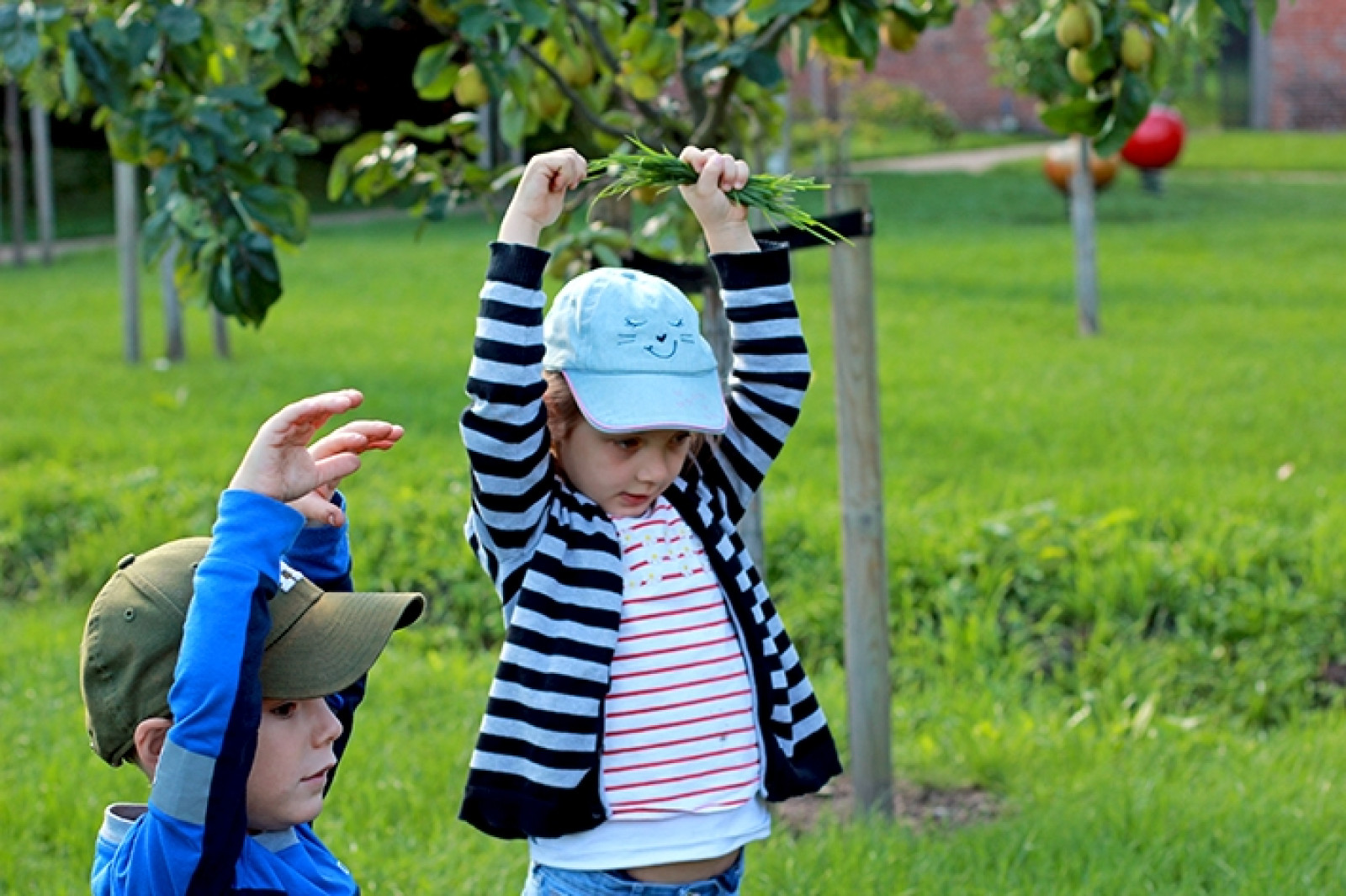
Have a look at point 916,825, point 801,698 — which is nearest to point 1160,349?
point 916,825

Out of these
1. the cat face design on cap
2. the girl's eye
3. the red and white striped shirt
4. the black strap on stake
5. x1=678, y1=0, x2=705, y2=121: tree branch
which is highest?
x1=678, y1=0, x2=705, y2=121: tree branch

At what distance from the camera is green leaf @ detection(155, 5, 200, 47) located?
289 centimetres

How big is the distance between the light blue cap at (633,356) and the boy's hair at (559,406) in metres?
0.02

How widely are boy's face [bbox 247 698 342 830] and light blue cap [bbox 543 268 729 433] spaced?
0.50 meters

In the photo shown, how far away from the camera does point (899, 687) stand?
4461mm

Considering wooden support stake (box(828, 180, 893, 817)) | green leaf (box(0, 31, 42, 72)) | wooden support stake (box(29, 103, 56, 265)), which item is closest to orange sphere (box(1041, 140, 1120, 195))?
wooden support stake (box(29, 103, 56, 265))

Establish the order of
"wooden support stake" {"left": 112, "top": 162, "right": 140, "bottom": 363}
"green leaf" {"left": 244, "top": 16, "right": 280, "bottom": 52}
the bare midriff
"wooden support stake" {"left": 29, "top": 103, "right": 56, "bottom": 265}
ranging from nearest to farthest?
the bare midriff
"green leaf" {"left": 244, "top": 16, "right": 280, "bottom": 52}
"wooden support stake" {"left": 112, "top": 162, "right": 140, "bottom": 363}
"wooden support stake" {"left": 29, "top": 103, "right": 56, "bottom": 265}

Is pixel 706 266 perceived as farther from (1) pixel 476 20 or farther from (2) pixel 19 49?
(2) pixel 19 49

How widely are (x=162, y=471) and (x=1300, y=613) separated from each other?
3909 millimetres

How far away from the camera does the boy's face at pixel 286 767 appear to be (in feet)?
5.83

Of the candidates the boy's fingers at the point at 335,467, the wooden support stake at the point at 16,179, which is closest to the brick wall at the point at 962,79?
the wooden support stake at the point at 16,179

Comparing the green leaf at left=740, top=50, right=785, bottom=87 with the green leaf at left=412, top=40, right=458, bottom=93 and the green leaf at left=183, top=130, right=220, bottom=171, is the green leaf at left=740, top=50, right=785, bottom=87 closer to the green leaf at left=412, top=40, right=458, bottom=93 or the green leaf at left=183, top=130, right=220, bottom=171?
the green leaf at left=412, top=40, right=458, bottom=93

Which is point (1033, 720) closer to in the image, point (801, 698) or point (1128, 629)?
point (1128, 629)

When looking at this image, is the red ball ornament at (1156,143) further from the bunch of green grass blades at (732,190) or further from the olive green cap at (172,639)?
the olive green cap at (172,639)
